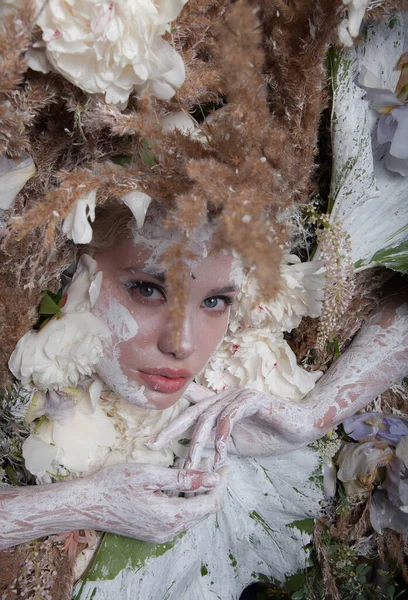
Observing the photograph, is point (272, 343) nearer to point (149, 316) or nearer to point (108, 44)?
→ point (149, 316)

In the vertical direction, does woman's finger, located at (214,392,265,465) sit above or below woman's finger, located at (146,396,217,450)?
above

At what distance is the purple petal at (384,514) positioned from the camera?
1357 mm

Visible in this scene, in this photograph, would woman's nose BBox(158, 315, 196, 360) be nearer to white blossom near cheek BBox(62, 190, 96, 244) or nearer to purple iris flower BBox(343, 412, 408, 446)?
white blossom near cheek BBox(62, 190, 96, 244)

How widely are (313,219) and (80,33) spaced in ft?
1.84

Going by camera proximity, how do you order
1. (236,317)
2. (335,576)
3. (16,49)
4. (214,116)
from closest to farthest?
(16,49) → (214,116) → (236,317) → (335,576)

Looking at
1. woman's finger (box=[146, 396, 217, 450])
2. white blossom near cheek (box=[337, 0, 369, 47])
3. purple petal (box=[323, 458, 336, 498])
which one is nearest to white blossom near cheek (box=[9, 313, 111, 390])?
woman's finger (box=[146, 396, 217, 450])

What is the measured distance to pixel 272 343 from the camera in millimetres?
1221

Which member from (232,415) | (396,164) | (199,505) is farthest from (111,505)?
(396,164)

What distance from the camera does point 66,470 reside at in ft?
3.40

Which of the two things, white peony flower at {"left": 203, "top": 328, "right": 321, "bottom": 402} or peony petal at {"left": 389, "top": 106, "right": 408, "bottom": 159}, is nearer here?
peony petal at {"left": 389, "top": 106, "right": 408, "bottom": 159}

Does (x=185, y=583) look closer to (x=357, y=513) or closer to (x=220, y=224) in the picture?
(x=357, y=513)

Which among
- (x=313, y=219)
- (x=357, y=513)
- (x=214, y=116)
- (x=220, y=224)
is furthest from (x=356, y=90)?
(x=357, y=513)

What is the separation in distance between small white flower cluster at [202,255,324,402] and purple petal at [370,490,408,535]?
0.37 meters

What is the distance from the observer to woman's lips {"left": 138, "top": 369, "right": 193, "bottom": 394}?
1.00m
